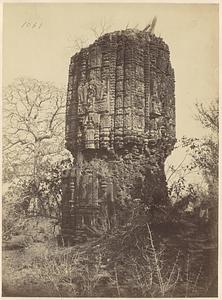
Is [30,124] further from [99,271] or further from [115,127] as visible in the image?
[99,271]

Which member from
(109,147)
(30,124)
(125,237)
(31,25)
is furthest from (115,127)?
(31,25)

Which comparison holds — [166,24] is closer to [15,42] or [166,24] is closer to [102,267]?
[15,42]

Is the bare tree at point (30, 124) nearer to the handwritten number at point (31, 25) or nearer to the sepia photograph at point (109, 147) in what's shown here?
the sepia photograph at point (109, 147)

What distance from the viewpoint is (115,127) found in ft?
11.9

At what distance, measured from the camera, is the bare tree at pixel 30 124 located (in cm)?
369

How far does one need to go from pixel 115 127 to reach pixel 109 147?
0.14 m

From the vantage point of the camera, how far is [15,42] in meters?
3.72

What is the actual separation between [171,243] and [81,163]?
2.57 ft

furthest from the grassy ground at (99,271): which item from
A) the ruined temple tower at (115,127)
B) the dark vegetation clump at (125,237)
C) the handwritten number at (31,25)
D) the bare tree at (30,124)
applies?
the handwritten number at (31,25)

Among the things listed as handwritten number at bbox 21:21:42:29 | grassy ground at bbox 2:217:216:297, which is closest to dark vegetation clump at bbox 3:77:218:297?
grassy ground at bbox 2:217:216:297

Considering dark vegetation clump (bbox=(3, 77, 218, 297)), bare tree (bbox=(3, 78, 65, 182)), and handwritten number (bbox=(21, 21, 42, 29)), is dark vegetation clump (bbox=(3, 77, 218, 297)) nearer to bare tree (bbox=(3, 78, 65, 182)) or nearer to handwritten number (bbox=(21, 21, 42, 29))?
bare tree (bbox=(3, 78, 65, 182))

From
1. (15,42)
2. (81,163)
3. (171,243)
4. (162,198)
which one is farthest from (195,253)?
(15,42)

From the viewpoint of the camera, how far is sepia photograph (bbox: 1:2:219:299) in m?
3.61

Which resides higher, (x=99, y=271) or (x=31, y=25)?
(x=31, y=25)
